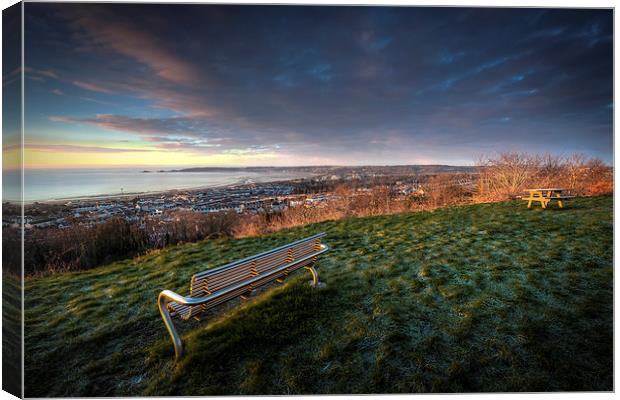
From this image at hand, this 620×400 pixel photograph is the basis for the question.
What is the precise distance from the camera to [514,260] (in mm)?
4488

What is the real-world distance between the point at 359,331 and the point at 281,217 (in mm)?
6617

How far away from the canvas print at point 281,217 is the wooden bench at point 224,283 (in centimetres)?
3

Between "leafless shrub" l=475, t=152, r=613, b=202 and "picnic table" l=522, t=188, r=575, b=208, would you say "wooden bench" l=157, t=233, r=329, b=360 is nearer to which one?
"picnic table" l=522, t=188, r=575, b=208

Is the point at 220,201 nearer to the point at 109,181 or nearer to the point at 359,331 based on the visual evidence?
the point at 109,181

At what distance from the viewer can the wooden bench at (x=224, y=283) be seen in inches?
91.5

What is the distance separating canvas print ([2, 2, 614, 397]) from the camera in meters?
2.43

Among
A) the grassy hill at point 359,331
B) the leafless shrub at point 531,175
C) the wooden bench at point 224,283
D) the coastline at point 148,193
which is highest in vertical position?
the leafless shrub at point 531,175

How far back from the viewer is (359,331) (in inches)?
107

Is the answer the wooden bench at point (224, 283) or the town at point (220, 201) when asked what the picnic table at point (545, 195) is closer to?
the town at point (220, 201)

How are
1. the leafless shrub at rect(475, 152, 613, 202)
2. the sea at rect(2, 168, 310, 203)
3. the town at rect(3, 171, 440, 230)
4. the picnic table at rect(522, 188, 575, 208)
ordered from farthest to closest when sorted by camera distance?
the leafless shrub at rect(475, 152, 613, 202), the picnic table at rect(522, 188, 575, 208), the town at rect(3, 171, 440, 230), the sea at rect(2, 168, 310, 203)

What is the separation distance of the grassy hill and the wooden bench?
0.30 m

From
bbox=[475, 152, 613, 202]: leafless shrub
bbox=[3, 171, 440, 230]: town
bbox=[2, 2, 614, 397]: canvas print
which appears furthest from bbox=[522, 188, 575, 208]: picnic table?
bbox=[3, 171, 440, 230]: town

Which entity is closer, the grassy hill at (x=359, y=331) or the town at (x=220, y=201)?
the grassy hill at (x=359, y=331)

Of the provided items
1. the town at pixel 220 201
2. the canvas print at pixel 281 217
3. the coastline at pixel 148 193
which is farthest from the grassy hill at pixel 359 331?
the coastline at pixel 148 193
